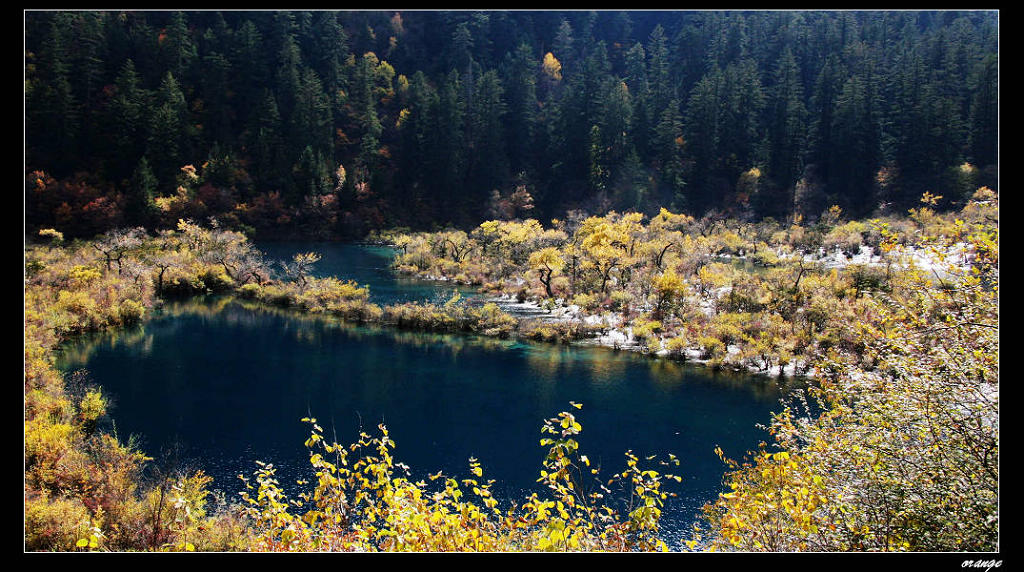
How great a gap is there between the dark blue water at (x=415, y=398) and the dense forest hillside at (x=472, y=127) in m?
49.8

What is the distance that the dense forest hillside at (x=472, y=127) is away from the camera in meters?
72.9

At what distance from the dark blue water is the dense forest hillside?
→ 163 ft

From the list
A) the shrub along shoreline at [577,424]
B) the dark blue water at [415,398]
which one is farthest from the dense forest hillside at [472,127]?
the dark blue water at [415,398]

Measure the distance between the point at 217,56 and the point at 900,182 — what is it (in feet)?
296

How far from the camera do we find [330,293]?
128ft

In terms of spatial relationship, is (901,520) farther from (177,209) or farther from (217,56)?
(217,56)

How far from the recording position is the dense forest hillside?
72.9 m

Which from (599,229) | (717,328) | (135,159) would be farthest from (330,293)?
(135,159)

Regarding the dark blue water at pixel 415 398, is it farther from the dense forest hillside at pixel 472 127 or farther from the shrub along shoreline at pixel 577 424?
the dense forest hillside at pixel 472 127

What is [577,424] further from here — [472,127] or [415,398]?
[472,127]

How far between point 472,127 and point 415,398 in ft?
240

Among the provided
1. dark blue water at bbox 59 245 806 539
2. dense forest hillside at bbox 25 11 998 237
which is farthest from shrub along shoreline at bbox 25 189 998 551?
dense forest hillside at bbox 25 11 998 237

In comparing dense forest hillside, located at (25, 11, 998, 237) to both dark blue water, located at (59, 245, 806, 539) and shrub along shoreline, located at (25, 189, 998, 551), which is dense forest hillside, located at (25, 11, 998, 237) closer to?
shrub along shoreline, located at (25, 189, 998, 551)

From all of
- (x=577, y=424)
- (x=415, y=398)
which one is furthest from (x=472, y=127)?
(x=577, y=424)
